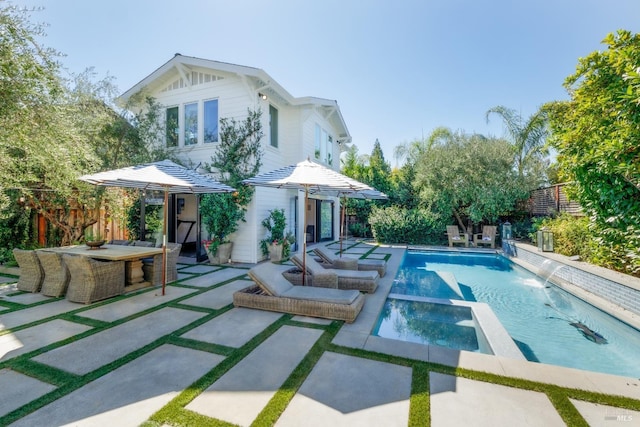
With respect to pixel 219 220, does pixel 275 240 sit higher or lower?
lower

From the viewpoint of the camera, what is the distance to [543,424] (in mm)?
2443

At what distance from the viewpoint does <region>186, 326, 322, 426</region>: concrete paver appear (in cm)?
258

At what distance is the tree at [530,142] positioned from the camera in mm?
15562

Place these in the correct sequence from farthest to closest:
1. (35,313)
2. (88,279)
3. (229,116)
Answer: (229,116), (88,279), (35,313)

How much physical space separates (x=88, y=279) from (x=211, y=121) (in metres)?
7.00

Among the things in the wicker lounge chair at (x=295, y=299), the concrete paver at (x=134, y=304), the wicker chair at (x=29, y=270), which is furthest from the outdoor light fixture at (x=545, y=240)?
the wicker chair at (x=29, y=270)

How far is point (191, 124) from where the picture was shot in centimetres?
1105

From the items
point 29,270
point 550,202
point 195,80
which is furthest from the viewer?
point 550,202

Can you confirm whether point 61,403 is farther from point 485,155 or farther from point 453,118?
point 453,118

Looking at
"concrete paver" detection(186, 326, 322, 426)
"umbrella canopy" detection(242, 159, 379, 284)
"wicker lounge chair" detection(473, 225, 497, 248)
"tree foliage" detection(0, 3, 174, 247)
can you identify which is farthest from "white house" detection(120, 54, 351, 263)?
"wicker lounge chair" detection(473, 225, 497, 248)

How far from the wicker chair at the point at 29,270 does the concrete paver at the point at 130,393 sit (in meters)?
4.72

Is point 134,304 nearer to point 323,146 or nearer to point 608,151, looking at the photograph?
point 608,151

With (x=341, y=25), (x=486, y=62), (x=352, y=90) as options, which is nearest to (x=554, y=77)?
(x=486, y=62)

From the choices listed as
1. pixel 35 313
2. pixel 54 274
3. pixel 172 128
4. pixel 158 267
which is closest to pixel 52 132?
pixel 54 274
